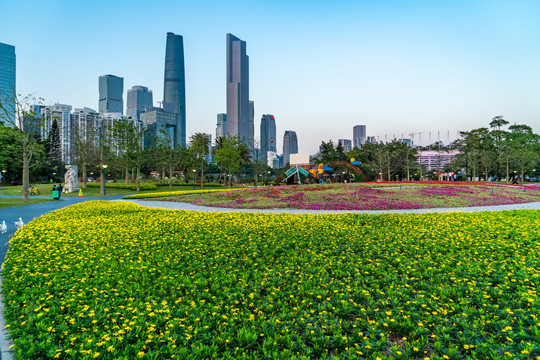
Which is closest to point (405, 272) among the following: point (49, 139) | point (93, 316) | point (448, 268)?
point (448, 268)

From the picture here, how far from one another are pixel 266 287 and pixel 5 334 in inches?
138

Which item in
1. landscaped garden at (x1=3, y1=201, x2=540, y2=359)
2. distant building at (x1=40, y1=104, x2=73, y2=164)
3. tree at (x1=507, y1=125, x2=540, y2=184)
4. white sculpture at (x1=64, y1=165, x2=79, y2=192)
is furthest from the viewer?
tree at (x1=507, y1=125, x2=540, y2=184)

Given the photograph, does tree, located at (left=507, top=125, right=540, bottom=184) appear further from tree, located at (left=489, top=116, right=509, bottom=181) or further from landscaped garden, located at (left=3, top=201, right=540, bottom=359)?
landscaped garden, located at (left=3, top=201, right=540, bottom=359)

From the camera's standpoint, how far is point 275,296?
4.41 m

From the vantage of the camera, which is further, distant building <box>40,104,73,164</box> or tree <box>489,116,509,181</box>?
tree <box>489,116,509,181</box>

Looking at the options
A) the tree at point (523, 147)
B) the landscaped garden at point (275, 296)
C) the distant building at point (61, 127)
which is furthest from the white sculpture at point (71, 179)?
the tree at point (523, 147)

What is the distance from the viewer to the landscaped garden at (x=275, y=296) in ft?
10.6

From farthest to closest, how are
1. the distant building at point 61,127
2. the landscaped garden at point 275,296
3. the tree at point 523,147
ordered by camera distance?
the tree at point 523,147 → the distant building at point 61,127 → the landscaped garden at point 275,296

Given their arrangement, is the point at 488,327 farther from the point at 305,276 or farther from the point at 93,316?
the point at 93,316

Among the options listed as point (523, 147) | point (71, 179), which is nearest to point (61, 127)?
point (71, 179)

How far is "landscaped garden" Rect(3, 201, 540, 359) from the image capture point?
10.6ft

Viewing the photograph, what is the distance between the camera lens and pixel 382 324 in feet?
12.1

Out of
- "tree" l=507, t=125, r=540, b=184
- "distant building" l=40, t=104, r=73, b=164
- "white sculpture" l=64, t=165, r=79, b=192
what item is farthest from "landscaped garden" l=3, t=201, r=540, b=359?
"tree" l=507, t=125, r=540, b=184

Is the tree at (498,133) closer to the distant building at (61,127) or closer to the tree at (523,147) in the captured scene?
the tree at (523,147)
